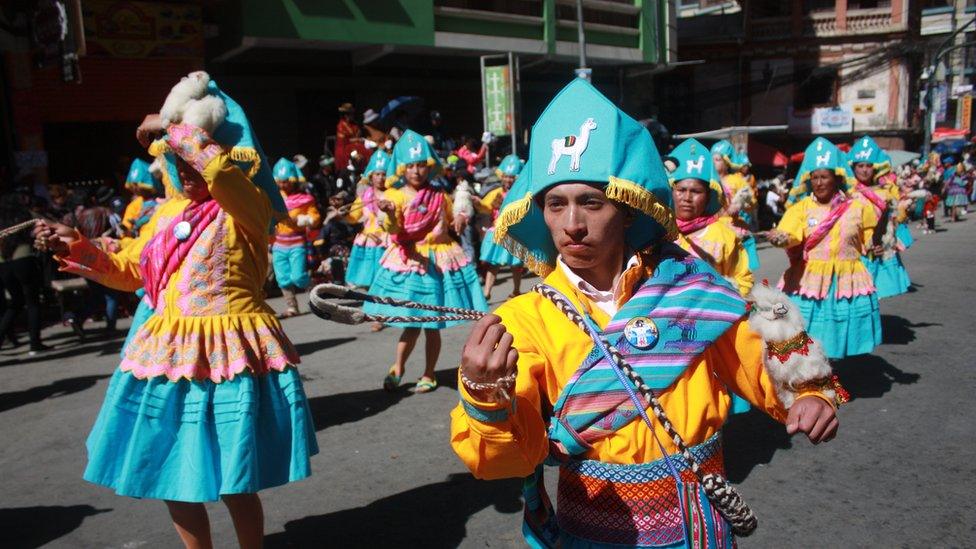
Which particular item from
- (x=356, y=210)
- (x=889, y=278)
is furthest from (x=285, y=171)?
(x=889, y=278)

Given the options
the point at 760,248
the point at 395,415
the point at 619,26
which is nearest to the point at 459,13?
the point at 619,26

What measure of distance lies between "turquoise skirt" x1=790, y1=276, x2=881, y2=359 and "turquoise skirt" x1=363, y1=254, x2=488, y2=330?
3055 mm

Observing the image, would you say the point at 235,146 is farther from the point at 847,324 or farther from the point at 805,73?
the point at 805,73

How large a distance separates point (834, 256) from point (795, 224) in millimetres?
431

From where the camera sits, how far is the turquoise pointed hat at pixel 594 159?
2.06 metres

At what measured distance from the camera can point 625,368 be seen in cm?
197

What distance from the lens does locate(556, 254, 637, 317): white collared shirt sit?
2223mm

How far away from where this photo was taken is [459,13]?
18.7 m

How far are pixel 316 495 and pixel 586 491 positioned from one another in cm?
306

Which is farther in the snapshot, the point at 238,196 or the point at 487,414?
the point at 238,196

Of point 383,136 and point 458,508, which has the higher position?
point 383,136

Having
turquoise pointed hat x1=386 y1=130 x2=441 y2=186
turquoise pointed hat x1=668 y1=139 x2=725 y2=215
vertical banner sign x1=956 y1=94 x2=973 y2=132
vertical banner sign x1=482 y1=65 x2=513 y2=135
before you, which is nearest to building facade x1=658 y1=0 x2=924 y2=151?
vertical banner sign x1=482 y1=65 x2=513 y2=135

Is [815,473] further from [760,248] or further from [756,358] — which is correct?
[760,248]

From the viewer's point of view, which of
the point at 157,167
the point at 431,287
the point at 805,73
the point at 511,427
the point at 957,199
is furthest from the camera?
the point at 805,73
